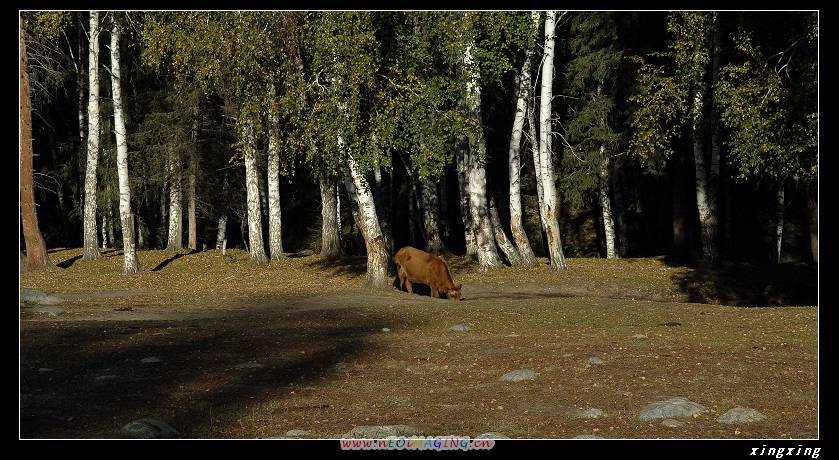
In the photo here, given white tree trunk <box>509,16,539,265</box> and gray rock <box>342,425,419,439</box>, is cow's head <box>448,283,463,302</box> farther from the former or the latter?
gray rock <box>342,425,419,439</box>

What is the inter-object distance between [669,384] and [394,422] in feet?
13.6

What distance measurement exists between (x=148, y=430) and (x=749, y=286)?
24952 millimetres

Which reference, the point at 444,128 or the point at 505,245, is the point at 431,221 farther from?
the point at 444,128

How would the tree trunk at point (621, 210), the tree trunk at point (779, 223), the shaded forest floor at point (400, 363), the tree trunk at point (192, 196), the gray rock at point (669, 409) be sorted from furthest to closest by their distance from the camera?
1. the tree trunk at point (192, 196)
2. the tree trunk at point (621, 210)
3. the tree trunk at point (779, 223)
4. the shaded forest floor at point (400, 363)
5. the gray rock at point (669, 409)

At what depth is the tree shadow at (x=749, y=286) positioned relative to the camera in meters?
31.3

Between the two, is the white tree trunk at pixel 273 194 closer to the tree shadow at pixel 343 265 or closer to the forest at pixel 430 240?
the forest at pixel 430 240

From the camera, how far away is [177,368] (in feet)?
50.9

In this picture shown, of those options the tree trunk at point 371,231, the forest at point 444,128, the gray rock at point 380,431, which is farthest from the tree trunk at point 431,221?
the gray rock at point 380,431

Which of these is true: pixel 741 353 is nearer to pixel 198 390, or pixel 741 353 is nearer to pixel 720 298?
pixel 198 390

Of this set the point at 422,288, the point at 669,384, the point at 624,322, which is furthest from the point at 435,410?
the point at 422,288

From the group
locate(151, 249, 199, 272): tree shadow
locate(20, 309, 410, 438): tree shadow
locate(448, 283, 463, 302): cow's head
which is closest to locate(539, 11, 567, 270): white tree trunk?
locate(448, 283, 463, 302): cow's head

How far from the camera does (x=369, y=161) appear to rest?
26.6 meters

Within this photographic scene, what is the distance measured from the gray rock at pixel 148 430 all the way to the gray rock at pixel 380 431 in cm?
196

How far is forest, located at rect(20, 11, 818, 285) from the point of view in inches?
1088
